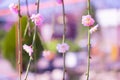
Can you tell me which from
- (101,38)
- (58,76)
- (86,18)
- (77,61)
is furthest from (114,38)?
(86,18)

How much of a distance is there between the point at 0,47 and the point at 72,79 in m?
0.46

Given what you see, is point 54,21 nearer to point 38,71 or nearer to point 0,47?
point 38,71

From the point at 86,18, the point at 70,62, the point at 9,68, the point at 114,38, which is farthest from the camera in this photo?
the point at 9,68

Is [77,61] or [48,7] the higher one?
[48,7]

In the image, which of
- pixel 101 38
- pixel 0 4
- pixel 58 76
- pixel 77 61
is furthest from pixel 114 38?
pixel 0 4

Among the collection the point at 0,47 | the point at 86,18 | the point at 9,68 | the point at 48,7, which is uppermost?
the point at 86,18

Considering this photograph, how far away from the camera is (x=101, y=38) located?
4.49ft

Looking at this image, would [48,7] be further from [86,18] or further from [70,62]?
[86,18]

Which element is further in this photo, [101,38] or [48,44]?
[48,44]

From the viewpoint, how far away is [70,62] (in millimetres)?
1465

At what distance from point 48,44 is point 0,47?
12.9 inches

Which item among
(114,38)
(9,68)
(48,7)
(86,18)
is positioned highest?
(86,18)

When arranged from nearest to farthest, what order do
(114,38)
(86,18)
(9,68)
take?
(86,18), (114,38), (9,68)

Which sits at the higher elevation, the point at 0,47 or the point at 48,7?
the point at 48,7
